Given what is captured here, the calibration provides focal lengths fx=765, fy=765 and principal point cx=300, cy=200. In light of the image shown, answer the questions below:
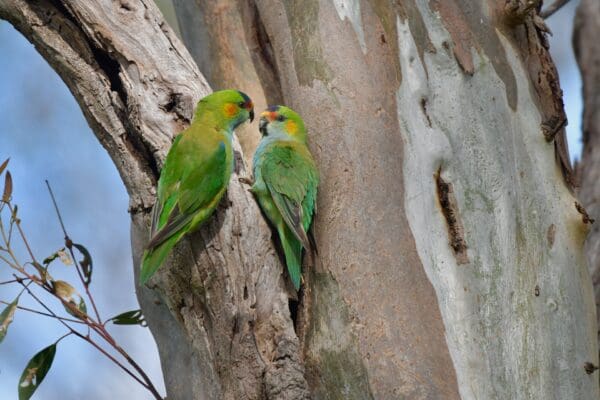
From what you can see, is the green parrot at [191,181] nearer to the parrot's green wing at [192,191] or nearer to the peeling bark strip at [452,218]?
the parrot's green wing at [192,191]

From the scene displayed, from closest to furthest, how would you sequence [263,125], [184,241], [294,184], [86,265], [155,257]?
[155,257] → [184,241] → [294,184] → [86,265] → [263,125]

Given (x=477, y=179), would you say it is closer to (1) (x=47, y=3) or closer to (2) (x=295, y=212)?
(2) (x=295, y=212)

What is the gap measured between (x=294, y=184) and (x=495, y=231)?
863 mm

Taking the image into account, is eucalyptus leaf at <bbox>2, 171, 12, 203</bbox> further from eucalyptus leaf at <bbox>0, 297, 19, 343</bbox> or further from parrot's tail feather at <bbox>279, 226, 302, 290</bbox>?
parrot's tail feather at <bbox>279, 226, 302, 290</bbox>

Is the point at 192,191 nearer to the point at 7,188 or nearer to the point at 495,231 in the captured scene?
the point at 7,188

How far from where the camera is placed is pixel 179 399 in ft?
10.6

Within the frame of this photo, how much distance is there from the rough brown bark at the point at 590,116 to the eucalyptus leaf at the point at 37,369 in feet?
10.5

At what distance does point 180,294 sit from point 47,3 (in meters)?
1.44

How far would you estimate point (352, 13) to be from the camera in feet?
11.0

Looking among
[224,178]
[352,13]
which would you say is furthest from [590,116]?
[224,178]

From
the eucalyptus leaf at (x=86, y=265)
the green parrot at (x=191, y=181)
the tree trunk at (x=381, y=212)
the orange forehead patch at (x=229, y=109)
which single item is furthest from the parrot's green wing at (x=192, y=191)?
the eucalyptus leaf at (x=86, y=265)

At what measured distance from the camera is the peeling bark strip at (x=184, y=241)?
2934 millimetres

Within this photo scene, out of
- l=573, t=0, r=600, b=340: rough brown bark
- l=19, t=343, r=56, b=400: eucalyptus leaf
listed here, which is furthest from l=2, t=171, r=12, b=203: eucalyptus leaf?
l=573, t=0, r=600, b=340: rough brown bark

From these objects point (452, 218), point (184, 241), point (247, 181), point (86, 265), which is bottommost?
point (452, 218)
